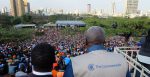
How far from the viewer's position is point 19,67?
703 cm

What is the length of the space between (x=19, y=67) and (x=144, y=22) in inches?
1777

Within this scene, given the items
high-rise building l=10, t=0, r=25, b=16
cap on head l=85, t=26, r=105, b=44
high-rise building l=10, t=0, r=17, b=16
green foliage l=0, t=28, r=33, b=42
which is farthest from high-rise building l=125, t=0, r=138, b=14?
→ cap on head l=85, t=26, r=105, b=44

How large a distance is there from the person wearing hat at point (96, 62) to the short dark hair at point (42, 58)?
0.16 metres

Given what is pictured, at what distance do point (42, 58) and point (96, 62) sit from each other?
0.41 m

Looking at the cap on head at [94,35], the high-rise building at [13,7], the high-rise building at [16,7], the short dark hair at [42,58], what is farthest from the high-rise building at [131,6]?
the short dark hair at [42,58]

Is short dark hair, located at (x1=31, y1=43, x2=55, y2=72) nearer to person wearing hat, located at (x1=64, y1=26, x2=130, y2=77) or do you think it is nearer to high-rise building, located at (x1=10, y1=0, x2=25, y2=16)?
person wearing hat, located at (x1=64, y1=26, x2=130, y2=77)

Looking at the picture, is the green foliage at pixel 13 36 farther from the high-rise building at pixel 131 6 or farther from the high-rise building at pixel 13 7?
the high-rise building at pixel 131 6

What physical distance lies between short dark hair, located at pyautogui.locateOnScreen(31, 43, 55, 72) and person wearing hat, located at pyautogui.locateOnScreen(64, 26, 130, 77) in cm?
16

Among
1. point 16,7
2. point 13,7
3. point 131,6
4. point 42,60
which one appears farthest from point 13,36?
point 131,6

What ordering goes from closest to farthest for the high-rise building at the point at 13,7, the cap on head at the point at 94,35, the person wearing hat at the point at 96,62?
1. the person wearing hat at the point at 96,62
2. the cap on head at the point at 94,35
3. the high-rise building at the point at 13,7

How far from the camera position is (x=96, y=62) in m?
1.87

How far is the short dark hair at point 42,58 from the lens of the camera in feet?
6.03

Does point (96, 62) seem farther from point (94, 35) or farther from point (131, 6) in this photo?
point (131, 6)

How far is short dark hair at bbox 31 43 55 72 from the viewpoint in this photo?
1.84 meters
